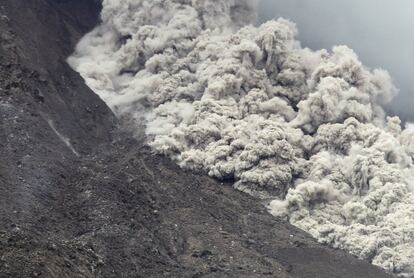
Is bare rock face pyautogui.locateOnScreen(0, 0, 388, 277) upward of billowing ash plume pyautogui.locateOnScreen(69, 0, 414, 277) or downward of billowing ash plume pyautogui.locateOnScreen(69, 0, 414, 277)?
downward

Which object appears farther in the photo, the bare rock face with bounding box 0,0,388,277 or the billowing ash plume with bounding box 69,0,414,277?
the billowing ash plume with bounding box 69,0,414,277

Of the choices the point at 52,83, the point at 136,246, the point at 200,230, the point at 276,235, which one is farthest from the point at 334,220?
the point at 52,83

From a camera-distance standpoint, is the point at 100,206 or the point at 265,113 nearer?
the point at 100,206

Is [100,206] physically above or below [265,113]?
below

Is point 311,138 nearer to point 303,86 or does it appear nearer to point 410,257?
point 303,86
